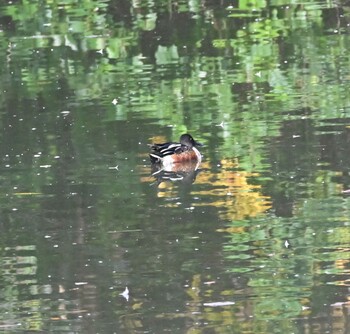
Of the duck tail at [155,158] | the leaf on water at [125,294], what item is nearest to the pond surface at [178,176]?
the leaf on water at [125,294]

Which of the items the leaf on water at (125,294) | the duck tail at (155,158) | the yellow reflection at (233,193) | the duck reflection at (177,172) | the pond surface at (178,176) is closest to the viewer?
the pond surface at (178,176)

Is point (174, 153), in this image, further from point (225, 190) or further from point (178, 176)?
point (225, 190)

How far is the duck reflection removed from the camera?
11.0 m

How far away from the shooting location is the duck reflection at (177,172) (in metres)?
11.0

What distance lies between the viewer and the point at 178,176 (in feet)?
36.7

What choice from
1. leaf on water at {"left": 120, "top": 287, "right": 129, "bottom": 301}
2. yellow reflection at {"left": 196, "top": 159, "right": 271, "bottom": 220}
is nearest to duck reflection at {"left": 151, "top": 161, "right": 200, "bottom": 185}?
yellow reflection at {"left": 196, "top": 159, "right": 271, "bottom": 220}

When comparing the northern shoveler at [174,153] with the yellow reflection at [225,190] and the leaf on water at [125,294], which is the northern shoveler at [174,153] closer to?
the yellow reflection at [225,190]

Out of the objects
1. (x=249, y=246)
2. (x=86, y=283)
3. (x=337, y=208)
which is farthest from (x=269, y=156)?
(x=86, y=283)

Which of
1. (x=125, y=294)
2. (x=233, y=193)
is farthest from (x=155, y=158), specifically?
(x=125, y=294)

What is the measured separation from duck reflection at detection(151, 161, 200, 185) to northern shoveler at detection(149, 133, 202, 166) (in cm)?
4

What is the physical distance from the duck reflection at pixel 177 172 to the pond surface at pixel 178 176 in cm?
3

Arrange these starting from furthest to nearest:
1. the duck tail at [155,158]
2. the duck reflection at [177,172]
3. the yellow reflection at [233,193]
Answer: the duck tail at [155,158] < the duck reflection at [177,172] < the yellow reflection at [233,193]

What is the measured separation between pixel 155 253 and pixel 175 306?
1143 millimetres

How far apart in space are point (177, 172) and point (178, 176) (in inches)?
6.0
